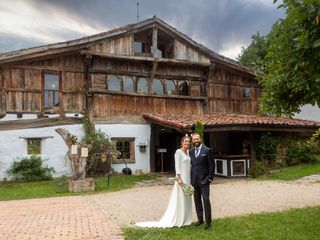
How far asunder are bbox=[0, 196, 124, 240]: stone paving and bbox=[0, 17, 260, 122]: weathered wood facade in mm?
7143

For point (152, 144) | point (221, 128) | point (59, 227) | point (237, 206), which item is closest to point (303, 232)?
point (237, 206)

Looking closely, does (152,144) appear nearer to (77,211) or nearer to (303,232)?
(77,211)

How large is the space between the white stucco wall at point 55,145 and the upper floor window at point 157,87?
195cm

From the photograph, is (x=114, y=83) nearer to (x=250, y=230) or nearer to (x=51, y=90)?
(x=51, y=90)

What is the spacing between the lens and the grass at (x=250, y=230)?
6727 mm

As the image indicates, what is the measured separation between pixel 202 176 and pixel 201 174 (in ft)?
0.14

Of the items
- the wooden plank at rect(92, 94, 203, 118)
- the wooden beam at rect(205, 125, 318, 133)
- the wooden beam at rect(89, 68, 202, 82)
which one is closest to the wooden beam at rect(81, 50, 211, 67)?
the wooden beam at rect(89, 68, 202, 82)

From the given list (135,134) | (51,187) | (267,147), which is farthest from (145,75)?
(51,187)

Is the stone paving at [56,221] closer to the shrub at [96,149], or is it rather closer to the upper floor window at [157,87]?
the shrub at [96,149]

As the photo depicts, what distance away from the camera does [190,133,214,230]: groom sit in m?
7.39

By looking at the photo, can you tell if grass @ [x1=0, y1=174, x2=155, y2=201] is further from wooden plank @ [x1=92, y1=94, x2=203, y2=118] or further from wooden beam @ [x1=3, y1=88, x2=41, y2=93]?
wooden beam @ [x1=3, y1=88, x2=41, y2=93]

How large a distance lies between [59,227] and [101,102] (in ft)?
37.1

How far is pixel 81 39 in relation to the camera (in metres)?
18.1

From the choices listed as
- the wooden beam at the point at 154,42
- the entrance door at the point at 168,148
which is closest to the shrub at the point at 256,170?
the entrance door at the point at 168,148
